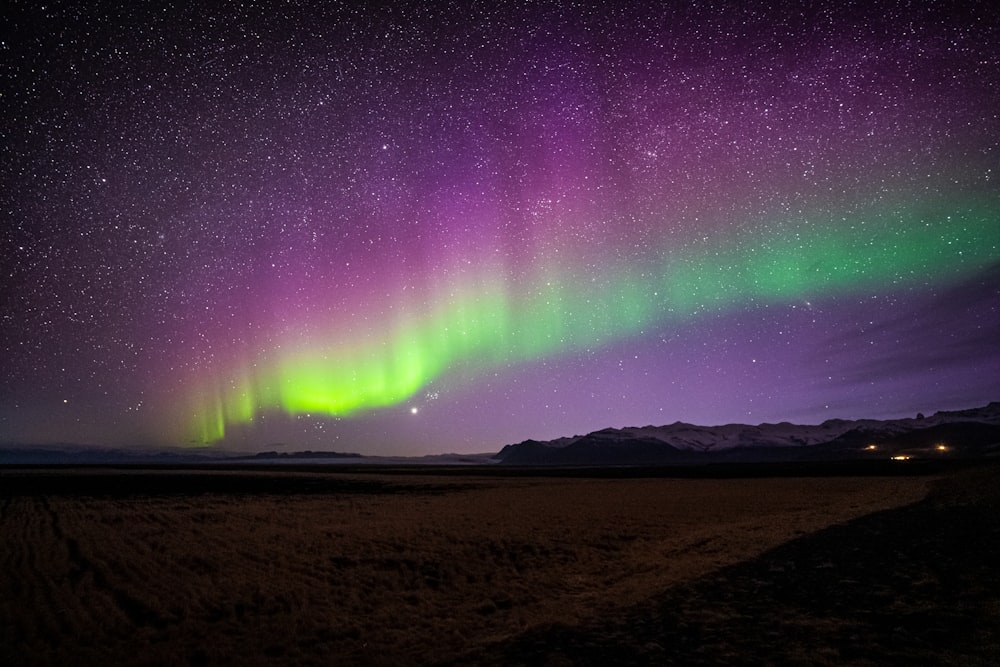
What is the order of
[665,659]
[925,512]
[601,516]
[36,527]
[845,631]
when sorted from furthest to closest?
[601,516] → [36,527] → [925,512] → [845,631] → [665,659]

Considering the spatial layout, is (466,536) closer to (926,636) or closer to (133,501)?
(926,636)

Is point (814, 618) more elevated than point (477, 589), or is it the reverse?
point (814, 618)

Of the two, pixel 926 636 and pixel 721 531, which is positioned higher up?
pixel 926 636

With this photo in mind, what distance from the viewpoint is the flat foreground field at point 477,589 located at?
30.3ft

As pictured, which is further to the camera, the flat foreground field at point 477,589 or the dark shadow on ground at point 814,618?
the flat foreground field at point 477,589

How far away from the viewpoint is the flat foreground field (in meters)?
9.23

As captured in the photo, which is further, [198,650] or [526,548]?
[526,548]

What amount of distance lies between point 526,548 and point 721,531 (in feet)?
29.4

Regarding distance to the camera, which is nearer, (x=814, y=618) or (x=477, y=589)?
(x=814, y=618)

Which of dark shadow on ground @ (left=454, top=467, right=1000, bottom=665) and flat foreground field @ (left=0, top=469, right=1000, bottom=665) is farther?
flat foreground field @ (left=0, top=469, right=1000, bottom=665)

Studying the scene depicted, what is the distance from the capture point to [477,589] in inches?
556

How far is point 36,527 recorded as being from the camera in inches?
1010

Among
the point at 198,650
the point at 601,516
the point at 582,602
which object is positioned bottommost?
the point at 601,516

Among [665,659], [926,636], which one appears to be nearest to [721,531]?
[926,636]
